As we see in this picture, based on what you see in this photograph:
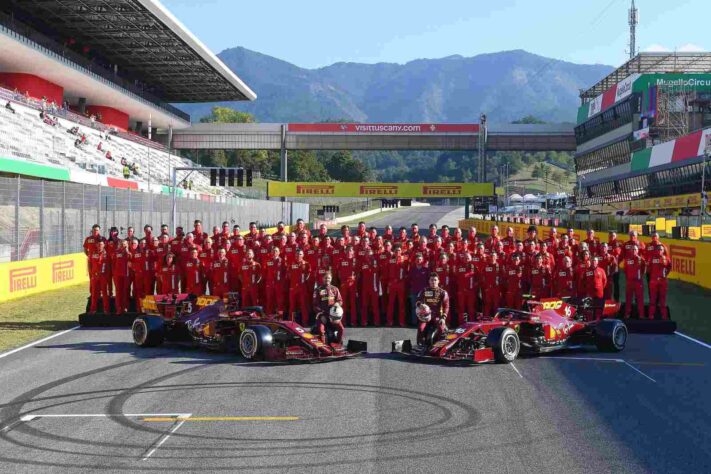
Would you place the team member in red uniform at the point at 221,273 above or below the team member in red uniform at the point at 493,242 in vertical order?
below

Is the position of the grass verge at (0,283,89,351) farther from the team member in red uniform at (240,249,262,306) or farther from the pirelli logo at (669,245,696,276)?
the pirelli logo at (669,245,696,276)

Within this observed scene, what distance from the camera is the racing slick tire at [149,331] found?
15.5m

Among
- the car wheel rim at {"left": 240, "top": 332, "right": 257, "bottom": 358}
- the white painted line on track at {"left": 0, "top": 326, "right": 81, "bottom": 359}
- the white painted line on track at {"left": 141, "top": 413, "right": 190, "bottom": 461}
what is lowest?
the white painted line on track at {"left": 141, "top": 413, "right": 190, "bottom": 461}

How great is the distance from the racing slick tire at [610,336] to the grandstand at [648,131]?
41.4 m

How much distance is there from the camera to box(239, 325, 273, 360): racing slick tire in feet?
45.9

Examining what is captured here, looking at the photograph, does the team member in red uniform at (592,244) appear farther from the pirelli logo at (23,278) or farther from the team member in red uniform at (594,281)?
the pirelli logo at (23,278)

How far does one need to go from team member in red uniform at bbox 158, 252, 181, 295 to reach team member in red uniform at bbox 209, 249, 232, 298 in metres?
0.93

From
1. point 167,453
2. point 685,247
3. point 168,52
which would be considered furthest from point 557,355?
point 168,52

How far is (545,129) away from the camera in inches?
3460

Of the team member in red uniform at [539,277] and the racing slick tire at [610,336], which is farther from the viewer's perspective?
the team member in red uniform at [539,277]

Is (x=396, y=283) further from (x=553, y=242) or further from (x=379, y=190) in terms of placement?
(x=379, y=190)

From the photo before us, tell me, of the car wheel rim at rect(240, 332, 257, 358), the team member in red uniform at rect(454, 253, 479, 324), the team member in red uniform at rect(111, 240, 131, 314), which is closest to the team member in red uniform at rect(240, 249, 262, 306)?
the team member in red uniform at rect(111, 240, 131, 314)

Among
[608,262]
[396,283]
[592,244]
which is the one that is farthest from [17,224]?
[608,262]

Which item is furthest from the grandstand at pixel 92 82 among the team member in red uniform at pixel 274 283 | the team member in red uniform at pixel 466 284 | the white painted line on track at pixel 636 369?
the white painted line on track at pixel 636 369
